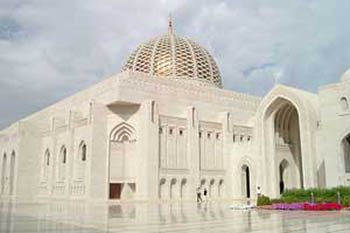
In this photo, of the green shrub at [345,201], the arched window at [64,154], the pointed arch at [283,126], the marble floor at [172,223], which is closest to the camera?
the marble floor at [172,223]

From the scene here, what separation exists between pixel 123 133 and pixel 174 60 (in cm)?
1200

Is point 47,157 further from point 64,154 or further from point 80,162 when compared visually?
point 80,162

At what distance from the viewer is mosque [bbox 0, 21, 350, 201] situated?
87.6 ft

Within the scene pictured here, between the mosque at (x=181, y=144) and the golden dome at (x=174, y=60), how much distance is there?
451 cm

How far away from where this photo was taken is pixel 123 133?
3064 centimetres

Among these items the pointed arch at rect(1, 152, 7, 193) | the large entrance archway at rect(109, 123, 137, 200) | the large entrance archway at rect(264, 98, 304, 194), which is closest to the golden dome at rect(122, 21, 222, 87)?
the large entrance archway at rect(109, 123, 137, 200)

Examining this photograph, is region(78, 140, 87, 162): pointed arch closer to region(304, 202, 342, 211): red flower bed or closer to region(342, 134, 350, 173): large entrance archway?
region(342, 134, 350, 173): large entrance archway

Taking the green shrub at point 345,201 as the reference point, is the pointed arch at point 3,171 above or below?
above

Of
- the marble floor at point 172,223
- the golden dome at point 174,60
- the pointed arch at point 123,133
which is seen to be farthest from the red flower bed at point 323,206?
the golden dome at point 174,60

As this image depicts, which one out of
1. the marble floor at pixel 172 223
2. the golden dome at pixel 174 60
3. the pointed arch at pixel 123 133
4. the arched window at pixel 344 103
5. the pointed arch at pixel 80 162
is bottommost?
the marble floor at pixel 172 223

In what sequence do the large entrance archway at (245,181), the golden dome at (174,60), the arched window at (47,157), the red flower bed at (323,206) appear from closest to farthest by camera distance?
the red flower bed at (323,206)
the large entrance archway at (245,181)
the arched window at (47,157)
the golden dome at (174,60)

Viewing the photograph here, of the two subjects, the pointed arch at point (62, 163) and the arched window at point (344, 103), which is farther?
the pointed arch at point (62, 163)

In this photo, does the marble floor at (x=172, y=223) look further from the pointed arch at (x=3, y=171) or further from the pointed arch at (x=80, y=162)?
the pointed arch at (x=3, y=171)

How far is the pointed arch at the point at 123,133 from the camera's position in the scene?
99.5 feet
